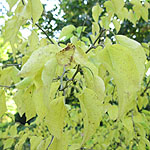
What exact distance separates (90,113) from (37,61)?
0.42ft

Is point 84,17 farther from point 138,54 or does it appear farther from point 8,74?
point 138,54

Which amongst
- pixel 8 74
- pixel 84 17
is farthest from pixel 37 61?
pixel 84 17

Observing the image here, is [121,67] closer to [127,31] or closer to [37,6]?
[37,6]

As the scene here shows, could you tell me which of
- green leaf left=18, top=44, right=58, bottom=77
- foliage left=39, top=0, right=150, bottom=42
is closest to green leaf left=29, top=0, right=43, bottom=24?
green leaf left=18, top=44, right=58, bottom=77

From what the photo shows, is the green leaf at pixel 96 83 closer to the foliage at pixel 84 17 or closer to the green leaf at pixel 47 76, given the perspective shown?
the green leaf at pixel 47 76

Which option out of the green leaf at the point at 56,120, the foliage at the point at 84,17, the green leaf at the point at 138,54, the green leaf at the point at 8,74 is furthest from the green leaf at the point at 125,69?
the foliage at the point at 84,17

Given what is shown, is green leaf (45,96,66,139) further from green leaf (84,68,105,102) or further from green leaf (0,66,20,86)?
green leaf (0,66,20,86)

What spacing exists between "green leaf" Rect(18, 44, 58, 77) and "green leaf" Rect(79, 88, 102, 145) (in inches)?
3.9

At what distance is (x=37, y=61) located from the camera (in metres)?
0.28

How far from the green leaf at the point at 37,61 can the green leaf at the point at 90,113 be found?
99 millimetres

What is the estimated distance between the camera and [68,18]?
7.58ft

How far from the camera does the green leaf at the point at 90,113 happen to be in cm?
32

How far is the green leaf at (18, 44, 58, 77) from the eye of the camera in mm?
274

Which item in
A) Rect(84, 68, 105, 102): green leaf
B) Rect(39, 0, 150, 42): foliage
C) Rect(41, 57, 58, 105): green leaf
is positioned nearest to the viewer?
Rect(41, 57, 58, 105): green leaf
